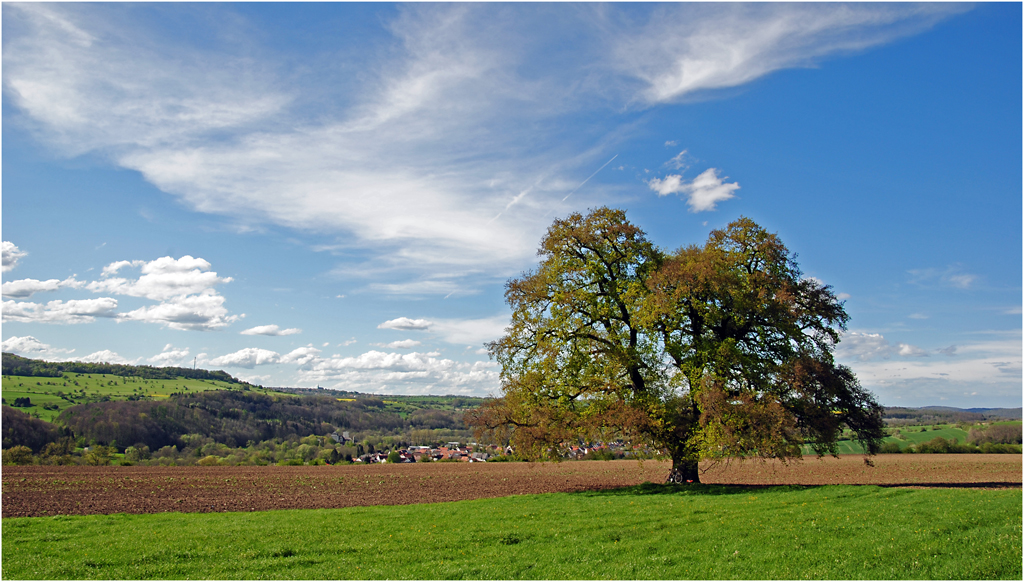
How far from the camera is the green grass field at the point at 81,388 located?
9831 centimetres

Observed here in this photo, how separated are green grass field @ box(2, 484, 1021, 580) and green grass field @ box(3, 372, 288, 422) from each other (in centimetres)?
9828

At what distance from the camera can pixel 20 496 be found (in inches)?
864

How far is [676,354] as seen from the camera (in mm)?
24453

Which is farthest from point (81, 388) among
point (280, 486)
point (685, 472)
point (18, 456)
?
point (685, 472)

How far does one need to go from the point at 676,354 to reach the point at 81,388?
148695 mm

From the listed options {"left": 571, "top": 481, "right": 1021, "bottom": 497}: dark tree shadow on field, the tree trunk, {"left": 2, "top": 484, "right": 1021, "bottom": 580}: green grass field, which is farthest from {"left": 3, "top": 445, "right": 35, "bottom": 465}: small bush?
the tree trunk

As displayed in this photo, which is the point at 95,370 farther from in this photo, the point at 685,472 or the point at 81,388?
the point at 685,472

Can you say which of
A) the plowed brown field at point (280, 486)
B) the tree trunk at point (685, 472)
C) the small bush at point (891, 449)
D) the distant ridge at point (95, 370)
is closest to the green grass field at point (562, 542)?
the plowed brown field at point (280, 486)

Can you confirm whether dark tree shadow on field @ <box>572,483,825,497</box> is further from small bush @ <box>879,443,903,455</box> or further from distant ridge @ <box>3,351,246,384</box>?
distant ridge @ <box>3,351,246,384</box>

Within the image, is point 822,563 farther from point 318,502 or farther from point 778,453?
point 318,502

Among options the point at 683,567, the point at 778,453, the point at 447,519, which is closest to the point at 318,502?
the point at 447,519

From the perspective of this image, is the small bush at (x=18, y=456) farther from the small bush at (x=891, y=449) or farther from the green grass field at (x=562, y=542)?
the small bush at (x=891, y=449)

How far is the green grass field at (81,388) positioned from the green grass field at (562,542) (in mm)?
98284

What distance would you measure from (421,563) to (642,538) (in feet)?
17.6
